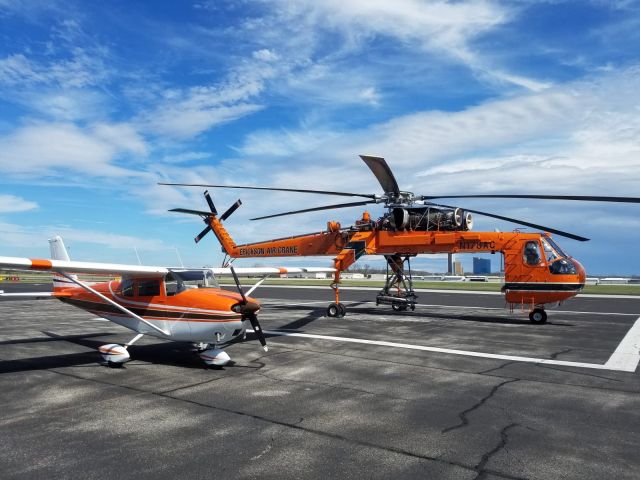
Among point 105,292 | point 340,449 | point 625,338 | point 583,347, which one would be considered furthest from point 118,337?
point 625,338

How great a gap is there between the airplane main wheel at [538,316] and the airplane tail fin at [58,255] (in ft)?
57.8

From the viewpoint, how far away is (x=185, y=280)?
1236 cm

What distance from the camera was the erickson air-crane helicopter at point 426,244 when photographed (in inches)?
744

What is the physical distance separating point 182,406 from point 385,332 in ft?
33.7

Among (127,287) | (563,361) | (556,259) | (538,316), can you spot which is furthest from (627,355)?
(127,287)

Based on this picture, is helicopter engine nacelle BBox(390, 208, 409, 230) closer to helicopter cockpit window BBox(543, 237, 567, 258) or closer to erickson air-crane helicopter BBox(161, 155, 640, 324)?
erickson air-crane helicopter BBox(161, 155, 640, 324)

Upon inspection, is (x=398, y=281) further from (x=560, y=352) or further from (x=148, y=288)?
(x=148, y=288)

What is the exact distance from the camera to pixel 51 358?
13.1 meters

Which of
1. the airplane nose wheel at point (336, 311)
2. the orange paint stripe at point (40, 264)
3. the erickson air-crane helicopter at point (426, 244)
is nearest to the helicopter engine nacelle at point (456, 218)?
the erickson air-crane helicopter at point (426, 244)

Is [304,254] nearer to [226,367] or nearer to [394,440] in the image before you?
[226,367]

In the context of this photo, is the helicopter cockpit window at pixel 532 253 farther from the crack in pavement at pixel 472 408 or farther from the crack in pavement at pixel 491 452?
the crack in pavement at pixel 491 452

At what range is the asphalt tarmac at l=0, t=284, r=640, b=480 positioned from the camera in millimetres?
5871

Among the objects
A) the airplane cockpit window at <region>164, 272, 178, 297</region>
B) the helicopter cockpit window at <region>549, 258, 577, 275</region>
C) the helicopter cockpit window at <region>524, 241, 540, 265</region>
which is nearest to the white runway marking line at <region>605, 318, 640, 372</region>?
the helicopter cockpit window at <region>549, 258, 577, 275</region>

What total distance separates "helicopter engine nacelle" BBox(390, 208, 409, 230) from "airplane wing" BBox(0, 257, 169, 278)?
1186 cm
